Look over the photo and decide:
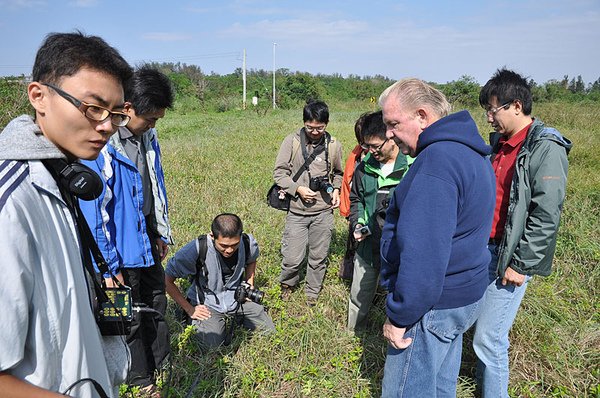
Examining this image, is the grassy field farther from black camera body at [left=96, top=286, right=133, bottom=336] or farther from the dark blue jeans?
black camera body at [left=96, top=286, right=133, bottom=336]

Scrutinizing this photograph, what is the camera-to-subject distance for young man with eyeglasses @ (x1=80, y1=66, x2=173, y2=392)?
214cm

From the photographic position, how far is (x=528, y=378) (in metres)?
2.72

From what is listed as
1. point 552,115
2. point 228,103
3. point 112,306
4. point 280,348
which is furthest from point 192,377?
point 228,103

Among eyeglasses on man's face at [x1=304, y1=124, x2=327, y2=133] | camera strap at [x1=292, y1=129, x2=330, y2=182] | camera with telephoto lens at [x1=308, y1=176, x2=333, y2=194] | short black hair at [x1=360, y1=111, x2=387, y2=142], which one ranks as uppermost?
short black hair at [x1=360, y1=111, x2=387, y2=142]

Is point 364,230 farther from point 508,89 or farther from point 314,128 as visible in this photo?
point 508,89

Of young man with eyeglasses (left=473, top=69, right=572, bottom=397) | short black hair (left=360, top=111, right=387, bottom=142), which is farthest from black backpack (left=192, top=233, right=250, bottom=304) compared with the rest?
young man with eyeglasses (left=473, top=69, right=572, bottom=397)

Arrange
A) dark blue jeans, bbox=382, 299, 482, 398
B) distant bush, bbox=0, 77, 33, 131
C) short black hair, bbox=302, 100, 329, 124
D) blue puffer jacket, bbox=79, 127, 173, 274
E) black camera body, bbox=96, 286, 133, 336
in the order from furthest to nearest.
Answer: distant bush, bbox=0, 77, 33, 131
short black hair, bbox=302, 100, 329, 124
blue puffer jacket, bbox=79, 127, 173, 274
dark blue jeans, bbox=382, 299, 482, 398
black camera body, bbox=96, 286, 133, 336

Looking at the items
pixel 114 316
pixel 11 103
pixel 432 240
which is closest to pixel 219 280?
pixel 114 316

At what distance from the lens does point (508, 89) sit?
238cm

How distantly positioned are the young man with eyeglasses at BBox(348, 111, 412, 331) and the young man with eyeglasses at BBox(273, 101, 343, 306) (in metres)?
0.57

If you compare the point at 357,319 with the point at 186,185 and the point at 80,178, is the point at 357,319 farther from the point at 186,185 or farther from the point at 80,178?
the point at 186,185

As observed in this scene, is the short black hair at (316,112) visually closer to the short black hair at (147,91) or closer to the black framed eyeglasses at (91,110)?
the short black hair at (147,91)

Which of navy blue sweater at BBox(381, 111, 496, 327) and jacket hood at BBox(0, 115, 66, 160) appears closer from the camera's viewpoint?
jacket hood at BBox(0, 115, 66, 160)

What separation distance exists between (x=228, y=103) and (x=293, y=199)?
93.7 ft
